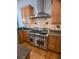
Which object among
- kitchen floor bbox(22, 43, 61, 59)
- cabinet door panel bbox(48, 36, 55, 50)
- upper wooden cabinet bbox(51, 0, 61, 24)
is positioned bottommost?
kitchen floor bbox(22, 43, 61, 59)

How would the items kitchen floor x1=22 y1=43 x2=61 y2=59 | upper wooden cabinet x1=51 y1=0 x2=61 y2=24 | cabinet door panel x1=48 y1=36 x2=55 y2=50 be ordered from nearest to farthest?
upper wooden cabinet x1=51 y1=0 x2=61 y2=24
kitchen floor x1=22 y1=43 x2=61 y2=59
cabinet door panel x1=48 y1=36 x2=55 y2=50

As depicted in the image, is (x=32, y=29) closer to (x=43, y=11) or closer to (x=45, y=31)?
(x=45, y=31)

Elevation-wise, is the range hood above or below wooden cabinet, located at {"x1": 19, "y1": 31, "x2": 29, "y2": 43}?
above

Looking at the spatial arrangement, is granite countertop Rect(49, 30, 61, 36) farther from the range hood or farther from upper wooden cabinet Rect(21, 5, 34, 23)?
upper wooden cabinet Rect(21, 5, 34, 23)

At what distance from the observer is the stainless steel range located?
97.9 inches

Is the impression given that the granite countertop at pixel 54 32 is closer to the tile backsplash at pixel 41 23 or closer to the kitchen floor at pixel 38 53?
the tile backsplash at pixel 41 23

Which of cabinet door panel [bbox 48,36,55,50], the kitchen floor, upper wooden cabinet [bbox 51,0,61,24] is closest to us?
upper wooden cabinet [bbox 51,0,61,24]

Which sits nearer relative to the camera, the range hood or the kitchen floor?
the kitchen floor

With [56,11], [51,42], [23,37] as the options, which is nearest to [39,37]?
[51,42]

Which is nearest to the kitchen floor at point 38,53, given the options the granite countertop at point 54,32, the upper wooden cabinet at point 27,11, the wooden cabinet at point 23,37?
the wooden cabinet at point 23,37

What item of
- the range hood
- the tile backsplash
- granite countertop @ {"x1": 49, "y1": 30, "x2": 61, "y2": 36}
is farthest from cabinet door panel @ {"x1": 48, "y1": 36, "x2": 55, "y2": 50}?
the range hood
